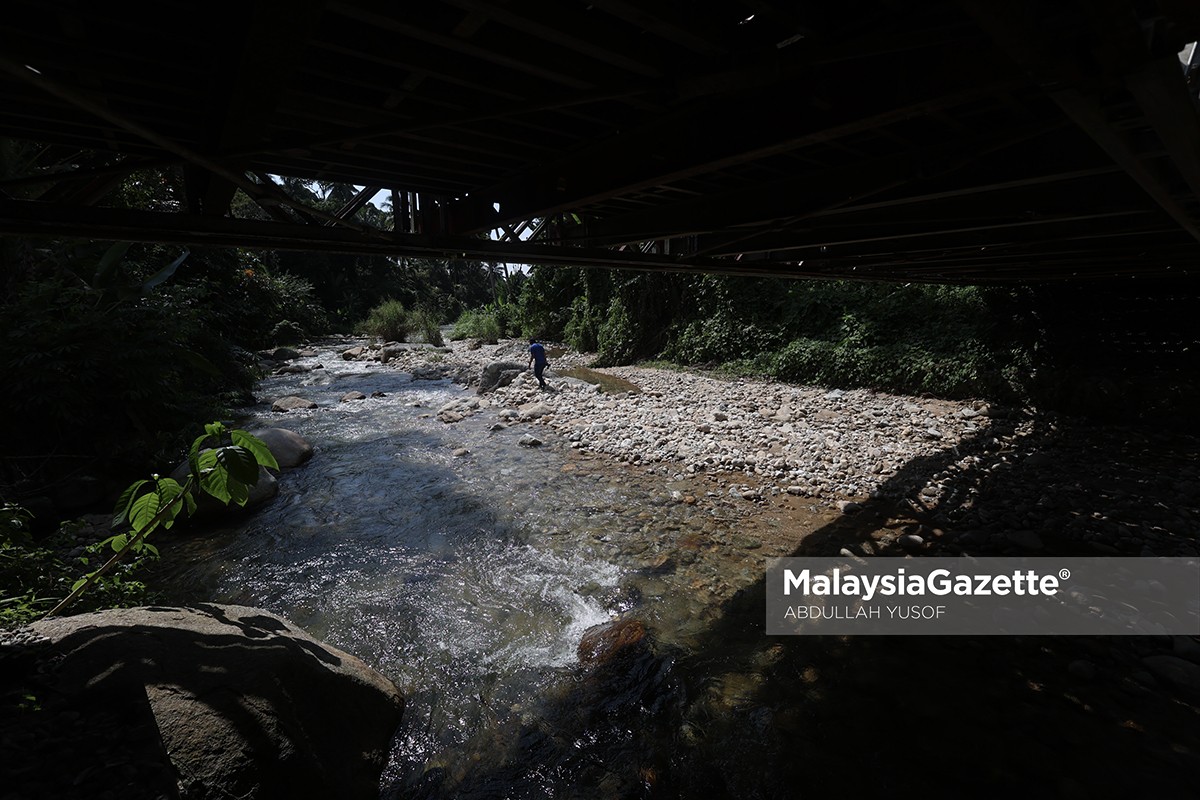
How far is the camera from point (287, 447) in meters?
8.12

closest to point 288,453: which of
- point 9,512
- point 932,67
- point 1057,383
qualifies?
point 9,512

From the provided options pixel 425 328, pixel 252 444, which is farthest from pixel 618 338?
pixel 252 444

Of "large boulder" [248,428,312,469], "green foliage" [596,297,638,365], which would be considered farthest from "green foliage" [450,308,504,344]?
"large boulder" [248,428,312,469]

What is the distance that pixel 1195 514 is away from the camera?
5348 mm

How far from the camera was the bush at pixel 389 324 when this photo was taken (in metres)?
26.5

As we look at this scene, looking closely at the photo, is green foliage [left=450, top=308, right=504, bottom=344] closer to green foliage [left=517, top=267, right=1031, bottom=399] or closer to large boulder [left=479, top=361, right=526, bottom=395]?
green foliage [left=517, top=267, right=1031, bottom=399]

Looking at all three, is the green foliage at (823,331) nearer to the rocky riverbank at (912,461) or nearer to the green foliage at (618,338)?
the green foliage at (618,338)

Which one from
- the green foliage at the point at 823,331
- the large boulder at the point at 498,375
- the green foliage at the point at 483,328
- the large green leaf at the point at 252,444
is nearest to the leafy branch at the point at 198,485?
the large green leaf at the point at 252,444

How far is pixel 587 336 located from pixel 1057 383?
14.7 m

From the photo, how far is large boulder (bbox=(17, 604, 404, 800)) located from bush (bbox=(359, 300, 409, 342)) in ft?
83.0

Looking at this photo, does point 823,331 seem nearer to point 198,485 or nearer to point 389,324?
point 198,485

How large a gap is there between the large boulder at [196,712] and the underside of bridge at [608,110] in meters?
2.14

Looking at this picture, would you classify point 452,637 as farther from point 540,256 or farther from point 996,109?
point 996,109

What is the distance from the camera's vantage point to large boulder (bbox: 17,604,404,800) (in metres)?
1.85
